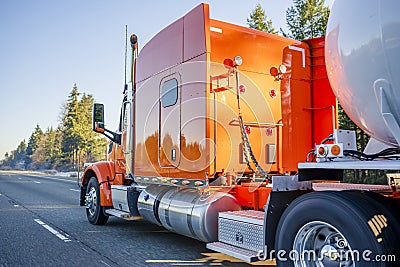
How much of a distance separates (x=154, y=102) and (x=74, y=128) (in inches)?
2349

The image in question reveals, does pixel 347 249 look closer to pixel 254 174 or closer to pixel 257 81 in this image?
pixel 254 174

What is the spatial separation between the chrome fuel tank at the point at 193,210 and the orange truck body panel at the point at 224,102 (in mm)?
265

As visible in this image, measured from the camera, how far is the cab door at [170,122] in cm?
618

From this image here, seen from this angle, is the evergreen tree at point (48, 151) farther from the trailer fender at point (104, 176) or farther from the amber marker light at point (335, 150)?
the amber marker light at point (335, 150)

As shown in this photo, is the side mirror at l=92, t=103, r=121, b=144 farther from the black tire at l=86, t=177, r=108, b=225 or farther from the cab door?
the cab door

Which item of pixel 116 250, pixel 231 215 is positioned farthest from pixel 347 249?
pixel 116 250

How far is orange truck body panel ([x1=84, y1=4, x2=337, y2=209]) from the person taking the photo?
5.65 meters

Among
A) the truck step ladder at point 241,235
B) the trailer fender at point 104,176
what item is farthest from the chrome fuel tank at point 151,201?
the truck step ladder at point 241,235

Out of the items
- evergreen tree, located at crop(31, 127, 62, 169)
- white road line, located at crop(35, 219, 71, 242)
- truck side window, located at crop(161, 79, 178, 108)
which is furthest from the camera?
evergreen tree, located at crop(31, 127, 62, 169)

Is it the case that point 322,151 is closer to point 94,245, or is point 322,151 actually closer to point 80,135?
point 94,245

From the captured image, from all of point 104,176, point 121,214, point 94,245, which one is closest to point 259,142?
point 121,214

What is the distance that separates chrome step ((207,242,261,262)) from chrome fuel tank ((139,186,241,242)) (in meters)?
0.40

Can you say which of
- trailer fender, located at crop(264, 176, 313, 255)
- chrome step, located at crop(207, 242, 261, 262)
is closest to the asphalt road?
chrome step, located at crop(207, 242, 261, 262)

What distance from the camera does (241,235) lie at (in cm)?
455
